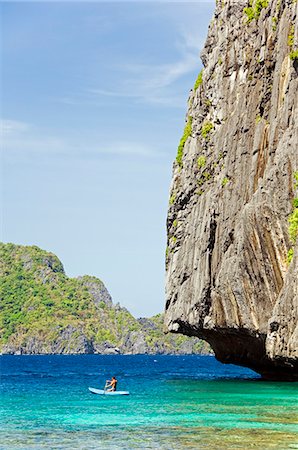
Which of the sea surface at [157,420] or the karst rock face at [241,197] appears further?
the karst rock face at [241,197]

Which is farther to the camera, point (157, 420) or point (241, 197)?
point (241, 197)

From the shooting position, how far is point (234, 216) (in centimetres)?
5138

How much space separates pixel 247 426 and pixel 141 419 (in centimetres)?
536

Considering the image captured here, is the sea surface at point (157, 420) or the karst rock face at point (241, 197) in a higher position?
the karst rock face at point (241, 197)

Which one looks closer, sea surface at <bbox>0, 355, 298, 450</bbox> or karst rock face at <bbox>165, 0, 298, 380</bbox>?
sea surface at <bbox>0, 355, 298, 450</bbox>

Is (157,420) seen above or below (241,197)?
below

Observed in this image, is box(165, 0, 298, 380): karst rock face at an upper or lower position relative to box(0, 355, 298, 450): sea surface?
upper

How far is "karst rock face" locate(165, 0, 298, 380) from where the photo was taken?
44.7 m

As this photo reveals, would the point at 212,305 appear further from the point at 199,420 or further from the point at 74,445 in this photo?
the point at 74,445

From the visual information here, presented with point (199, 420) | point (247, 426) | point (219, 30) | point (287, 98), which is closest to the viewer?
point (247, 426)

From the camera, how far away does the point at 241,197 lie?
51.2 meters

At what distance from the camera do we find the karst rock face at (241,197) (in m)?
44.7

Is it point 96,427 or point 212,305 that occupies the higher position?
point 212,305

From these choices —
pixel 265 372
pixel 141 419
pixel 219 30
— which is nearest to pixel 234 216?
pixel 265 372
